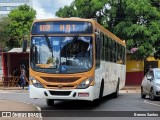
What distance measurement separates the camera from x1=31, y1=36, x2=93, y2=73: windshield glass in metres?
16.8

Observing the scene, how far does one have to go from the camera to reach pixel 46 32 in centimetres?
1725

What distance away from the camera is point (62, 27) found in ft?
56.9

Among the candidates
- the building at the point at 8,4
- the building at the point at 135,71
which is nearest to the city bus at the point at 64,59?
the building at the point at 135,71

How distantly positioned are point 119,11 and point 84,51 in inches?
916

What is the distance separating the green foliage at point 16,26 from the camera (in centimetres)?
6400

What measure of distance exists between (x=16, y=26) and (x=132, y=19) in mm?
29841

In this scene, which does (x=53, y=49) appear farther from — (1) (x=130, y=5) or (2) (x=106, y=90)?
(1) (x=130, y=5)

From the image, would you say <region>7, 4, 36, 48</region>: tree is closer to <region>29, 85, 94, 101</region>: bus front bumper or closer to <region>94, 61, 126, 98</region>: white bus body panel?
<region>94, 61, 126, 98</region>: white bus body panel

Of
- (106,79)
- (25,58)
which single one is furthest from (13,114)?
(25,58)

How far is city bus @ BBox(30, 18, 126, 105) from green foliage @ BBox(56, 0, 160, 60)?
20651mm

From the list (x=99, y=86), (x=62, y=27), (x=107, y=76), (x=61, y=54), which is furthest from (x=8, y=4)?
(x=61, y=54)

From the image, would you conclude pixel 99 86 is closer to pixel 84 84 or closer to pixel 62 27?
pixel 84 84

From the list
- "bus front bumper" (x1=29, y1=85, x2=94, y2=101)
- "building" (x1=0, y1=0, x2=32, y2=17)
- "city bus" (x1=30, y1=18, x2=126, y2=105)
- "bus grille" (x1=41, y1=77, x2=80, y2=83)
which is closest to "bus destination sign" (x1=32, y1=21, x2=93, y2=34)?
"city bus" (x1=30, y1=18, x2=126, y2=105)

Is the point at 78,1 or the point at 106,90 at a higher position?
the point at 78,1
